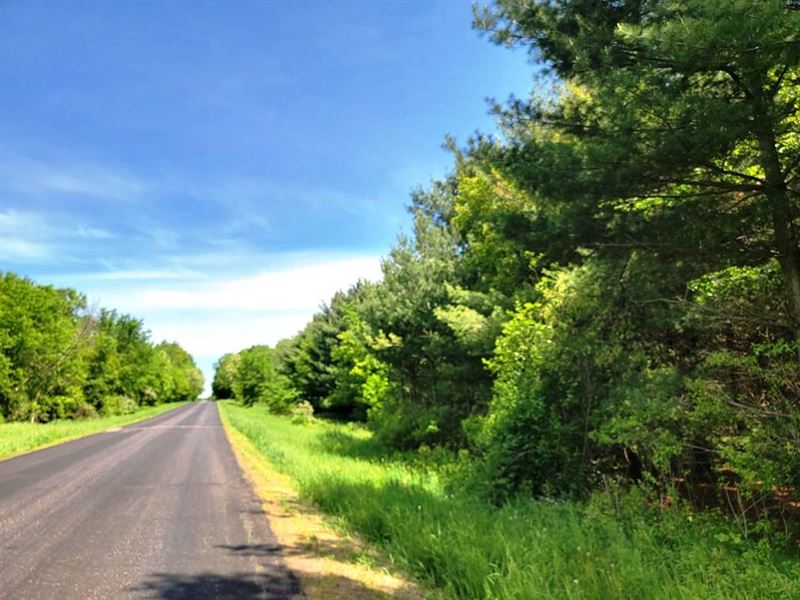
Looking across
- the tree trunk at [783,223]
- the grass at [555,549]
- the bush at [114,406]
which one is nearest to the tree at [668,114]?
the tree trunk at [783,223]

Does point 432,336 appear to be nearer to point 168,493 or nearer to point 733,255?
point 168,493

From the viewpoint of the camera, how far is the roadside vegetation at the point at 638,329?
546 cm

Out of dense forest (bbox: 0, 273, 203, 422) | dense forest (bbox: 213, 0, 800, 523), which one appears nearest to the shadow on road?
dense forest (bbox: 213, 0, 800, 523)

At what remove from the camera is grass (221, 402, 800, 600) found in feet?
15.9

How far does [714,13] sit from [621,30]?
→ 826 mm

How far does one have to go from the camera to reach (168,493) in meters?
11.9

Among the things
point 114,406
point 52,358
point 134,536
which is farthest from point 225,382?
point 134,536


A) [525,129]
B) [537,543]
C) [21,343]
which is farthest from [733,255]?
[21,343]

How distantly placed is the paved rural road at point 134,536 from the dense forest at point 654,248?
16.5 feet

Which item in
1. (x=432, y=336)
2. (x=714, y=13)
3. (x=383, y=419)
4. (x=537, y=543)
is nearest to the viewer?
(x=714, y=13)

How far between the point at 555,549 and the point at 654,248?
13.5 ft

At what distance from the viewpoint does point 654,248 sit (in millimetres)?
7621

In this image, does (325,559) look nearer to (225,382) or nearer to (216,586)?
(216,586)

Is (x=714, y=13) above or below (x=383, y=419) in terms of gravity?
above
